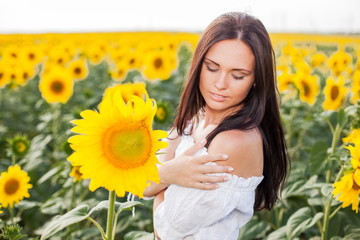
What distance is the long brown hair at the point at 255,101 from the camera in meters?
1.74

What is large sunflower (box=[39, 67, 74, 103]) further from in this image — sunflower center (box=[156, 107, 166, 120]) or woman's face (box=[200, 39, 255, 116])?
woman's face (box=[200, 39, 255, 116])

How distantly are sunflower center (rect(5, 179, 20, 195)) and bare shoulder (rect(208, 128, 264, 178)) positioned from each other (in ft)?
4.27

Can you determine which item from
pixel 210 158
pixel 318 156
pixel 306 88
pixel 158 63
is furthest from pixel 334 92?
pixel 158 63

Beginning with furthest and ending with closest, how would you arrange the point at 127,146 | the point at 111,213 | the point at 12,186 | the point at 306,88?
the point at 306,88
the point at 12,186
the point at 111,213
the point at 127,146

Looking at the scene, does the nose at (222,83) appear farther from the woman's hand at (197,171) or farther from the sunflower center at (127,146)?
the sunflower center at (127,146)

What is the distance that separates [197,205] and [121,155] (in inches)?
17.2

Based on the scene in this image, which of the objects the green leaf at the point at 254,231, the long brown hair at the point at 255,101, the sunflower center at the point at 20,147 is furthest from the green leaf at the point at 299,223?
the sunflower center at the point at 20,147

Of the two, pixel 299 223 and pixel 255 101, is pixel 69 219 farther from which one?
pixel 299 223

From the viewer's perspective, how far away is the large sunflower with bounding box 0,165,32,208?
2.43 meters

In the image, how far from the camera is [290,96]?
14.1 ft

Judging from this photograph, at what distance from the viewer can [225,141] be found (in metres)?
1.67

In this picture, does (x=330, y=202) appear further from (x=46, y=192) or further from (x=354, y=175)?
(x=46, y=192)

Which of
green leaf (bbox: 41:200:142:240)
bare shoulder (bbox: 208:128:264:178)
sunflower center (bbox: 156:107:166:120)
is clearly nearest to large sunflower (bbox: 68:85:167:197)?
green leaf (bbox: 41:200:142:240)

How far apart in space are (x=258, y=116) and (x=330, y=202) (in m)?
0.79
